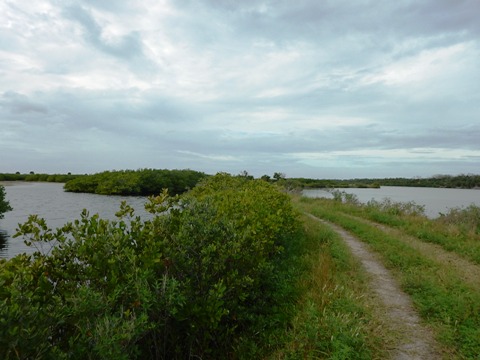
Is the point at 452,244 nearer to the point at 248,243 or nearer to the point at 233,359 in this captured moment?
the point at 248,243

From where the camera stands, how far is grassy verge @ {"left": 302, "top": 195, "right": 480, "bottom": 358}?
4.71 metres

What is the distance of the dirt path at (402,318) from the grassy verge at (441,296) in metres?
0.15

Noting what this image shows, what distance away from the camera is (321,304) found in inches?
232

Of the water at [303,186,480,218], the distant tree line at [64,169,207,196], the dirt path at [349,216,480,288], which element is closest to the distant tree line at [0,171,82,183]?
the distant tree line at [64,169,207,196]

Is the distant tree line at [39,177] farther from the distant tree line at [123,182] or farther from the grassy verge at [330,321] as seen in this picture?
the grassy verge at [330,321]

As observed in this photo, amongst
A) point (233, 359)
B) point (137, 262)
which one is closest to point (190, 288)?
point (137, 262)

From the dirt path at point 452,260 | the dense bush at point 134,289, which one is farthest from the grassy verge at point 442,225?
the dense bush at point 134,289

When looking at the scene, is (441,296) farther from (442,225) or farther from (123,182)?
(123,182)

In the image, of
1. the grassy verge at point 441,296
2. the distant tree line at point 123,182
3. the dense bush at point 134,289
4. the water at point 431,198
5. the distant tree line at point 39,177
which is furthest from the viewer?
the distant tree line at point 39,177

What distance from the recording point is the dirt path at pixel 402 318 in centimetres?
452

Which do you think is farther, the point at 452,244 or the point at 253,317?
the point at 452,244

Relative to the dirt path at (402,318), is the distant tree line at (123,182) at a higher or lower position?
higher

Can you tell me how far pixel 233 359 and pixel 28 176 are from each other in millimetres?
77701

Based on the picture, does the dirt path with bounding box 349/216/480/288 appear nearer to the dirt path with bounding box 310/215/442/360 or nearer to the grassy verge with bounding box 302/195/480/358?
the grassy verge with bounding box 302/195/480/358
